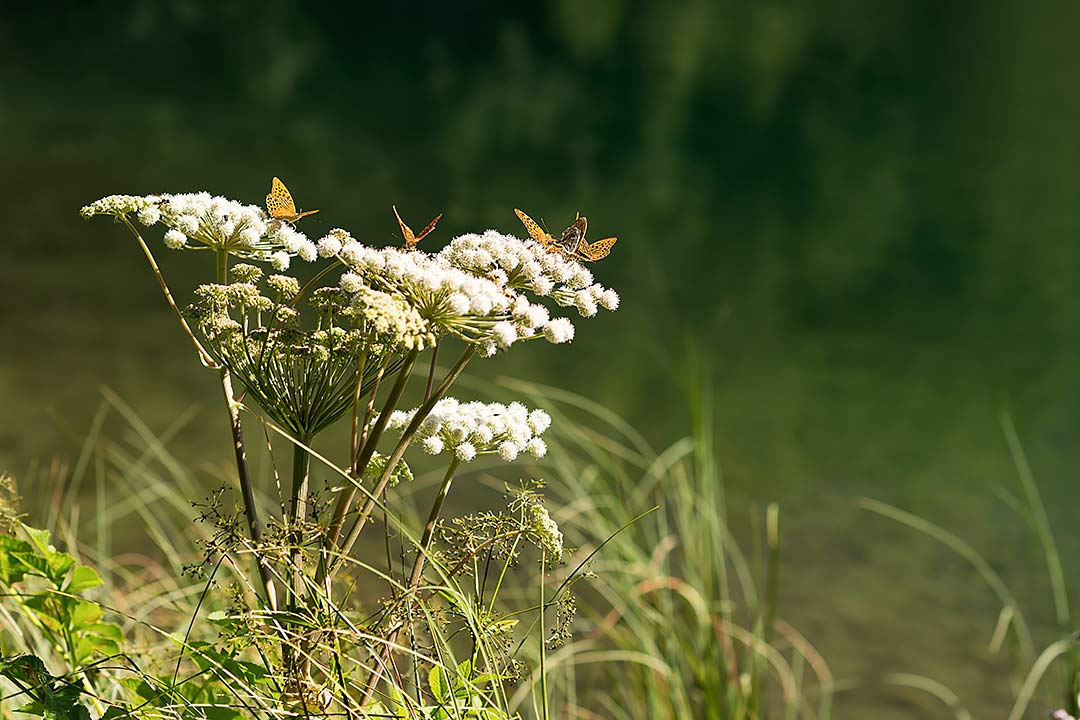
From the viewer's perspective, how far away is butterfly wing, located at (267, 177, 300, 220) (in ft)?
2.56

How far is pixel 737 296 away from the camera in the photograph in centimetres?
612

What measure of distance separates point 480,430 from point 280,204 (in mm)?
223

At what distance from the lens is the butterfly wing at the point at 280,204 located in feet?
2.56

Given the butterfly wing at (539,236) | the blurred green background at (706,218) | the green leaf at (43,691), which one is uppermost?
the blurred green background at (706,218)

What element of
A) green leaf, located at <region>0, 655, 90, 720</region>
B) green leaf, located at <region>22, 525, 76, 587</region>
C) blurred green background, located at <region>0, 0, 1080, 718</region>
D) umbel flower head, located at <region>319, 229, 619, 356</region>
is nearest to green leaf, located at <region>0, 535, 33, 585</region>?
green leaf, located at <region>22, 525, 76, 587</region>

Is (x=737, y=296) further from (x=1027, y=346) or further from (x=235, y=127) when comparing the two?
(x=235, y=127)

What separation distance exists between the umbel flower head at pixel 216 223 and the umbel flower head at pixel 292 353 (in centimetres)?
3

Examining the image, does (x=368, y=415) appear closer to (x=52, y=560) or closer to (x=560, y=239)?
(x=560, y=239)

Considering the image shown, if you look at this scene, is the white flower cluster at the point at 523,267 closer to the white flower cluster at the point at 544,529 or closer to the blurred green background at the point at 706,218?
the white flower cluster at the point at 544,529

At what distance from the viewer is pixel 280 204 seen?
31.0 inches

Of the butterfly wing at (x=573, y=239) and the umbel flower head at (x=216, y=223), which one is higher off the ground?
the butterfly wing at (x=573, y=239)

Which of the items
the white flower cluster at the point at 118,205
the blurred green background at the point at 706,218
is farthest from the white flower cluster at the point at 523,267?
the blurred green background at the point at 706,218

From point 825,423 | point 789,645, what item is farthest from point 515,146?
point 789,645

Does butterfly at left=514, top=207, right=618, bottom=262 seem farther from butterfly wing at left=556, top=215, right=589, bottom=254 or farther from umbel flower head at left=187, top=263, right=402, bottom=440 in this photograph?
umbel flower head at left=187, top=263, right=402, bottom=440
